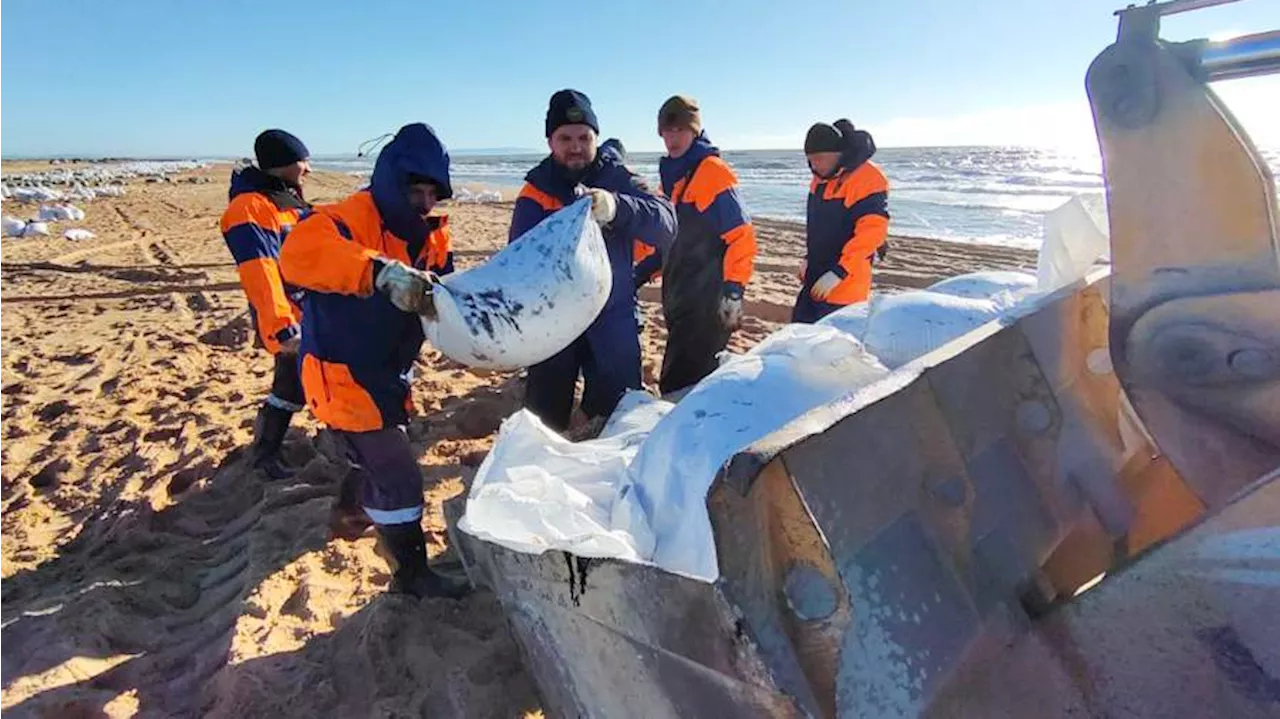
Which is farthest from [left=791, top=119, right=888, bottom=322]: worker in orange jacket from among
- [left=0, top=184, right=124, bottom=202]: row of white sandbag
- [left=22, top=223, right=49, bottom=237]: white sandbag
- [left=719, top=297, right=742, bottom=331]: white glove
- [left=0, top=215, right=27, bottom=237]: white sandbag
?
[left=0, top=184, right=124, bottom=202]: row of white sandbag

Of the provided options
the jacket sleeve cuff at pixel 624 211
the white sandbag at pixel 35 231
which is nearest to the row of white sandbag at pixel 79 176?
the white sandbag at pixel 35 231

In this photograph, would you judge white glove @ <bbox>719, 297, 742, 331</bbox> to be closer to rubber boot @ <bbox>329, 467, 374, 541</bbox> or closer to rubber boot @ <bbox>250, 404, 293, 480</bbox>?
rubber boot @ <bbox>329, 467, 374, 541</bbox>

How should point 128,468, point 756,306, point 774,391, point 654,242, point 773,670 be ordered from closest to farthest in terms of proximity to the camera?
point 773,670 < point 774,391 < point 654,242 < point 128,468 < point 756,306

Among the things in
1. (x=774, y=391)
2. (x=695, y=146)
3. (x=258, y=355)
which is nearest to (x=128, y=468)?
(x=258, y=355)

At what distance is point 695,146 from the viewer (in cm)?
418

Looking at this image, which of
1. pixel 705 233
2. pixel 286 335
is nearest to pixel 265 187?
pixel 286 335

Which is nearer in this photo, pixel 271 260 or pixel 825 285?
pixel 271 260

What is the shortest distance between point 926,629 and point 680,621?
39cm

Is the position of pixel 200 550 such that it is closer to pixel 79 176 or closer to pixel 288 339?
pixel 288 339

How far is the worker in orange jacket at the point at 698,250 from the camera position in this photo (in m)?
4.16

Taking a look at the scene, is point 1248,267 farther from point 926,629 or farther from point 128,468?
point 128,468

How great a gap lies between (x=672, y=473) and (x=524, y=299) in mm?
1033

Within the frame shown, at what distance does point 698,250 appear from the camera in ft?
14.1

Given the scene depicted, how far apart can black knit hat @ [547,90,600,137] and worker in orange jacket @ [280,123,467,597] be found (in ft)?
2.22
